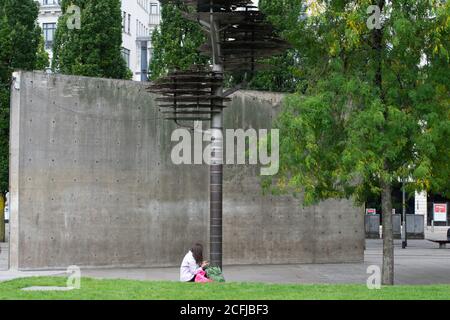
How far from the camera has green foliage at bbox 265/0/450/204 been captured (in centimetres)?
1755

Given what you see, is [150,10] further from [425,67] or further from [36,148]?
[425,67]

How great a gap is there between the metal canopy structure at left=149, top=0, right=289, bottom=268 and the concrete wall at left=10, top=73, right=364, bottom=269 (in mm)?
4481

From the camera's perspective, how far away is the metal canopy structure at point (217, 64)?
19453mm

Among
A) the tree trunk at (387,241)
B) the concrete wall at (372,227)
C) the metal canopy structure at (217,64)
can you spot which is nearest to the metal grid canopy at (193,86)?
the metal canopy structure at (217,64)

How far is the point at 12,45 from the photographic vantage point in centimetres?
3650

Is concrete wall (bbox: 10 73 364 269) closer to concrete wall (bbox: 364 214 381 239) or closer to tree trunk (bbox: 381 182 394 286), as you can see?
tree trunk (bbox: 381 182 394 286)

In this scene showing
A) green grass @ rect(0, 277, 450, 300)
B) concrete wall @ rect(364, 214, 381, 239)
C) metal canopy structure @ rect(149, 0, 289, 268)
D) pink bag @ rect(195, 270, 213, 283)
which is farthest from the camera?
concrete wall @ rect(364, 214, 381, 239)

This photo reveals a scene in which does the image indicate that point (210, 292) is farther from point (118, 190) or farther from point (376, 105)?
point (118, 190)

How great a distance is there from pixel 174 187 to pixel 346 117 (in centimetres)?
799

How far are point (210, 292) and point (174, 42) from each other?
22747 mm

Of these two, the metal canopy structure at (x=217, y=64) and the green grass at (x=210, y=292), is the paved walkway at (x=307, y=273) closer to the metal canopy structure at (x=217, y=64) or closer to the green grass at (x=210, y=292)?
the metal canopy structure at (x=217, y=64)

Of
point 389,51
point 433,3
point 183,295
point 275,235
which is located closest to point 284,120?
point 389,51

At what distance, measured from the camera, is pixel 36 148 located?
2311 cm

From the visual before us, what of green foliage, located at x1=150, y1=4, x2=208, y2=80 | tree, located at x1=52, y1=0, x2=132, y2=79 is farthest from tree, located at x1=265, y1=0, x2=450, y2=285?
green foliage, located at x1=150, y1=4, x2=208, y2=80
